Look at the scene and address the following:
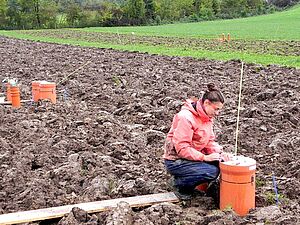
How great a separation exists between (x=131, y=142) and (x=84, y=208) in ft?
9.35

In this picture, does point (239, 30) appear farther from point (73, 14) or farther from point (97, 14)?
point (73, 14)

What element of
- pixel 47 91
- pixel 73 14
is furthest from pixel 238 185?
pixel 73 14

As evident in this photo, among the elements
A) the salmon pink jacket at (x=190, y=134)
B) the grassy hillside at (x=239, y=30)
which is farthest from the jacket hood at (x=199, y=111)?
the grassy hillside at (x=239, y=30)

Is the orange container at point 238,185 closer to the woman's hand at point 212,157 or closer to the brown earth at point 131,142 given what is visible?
the brown earth at point 131,142

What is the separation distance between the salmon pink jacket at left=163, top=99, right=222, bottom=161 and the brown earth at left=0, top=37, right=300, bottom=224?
1.74 ft

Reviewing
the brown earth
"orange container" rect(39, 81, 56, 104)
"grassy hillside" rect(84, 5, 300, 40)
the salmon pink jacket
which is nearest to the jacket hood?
the salmon pink jacket

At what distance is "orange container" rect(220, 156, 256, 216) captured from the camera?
5359 millimetres

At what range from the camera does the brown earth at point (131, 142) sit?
5708 mm

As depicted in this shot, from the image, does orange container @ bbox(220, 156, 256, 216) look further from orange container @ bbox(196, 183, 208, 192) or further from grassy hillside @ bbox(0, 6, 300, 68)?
grassy hillside @ bbox(0, 6, 300, 68)

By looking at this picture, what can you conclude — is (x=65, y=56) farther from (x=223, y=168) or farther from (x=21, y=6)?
(x=21, y=6)

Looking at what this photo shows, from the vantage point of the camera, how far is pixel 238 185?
5.38 meters

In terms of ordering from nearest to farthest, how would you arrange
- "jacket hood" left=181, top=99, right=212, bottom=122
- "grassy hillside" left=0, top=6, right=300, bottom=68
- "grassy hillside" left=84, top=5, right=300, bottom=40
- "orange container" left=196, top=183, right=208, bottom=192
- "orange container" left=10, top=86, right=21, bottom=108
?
"jacket hood" left=181, top=99, right=212, bottom=122
"orange container" left=196, top=183, right=208, bottom=192
"orange container" left=10, top=86, right=21, bottom=108
"grassy hillside" left=0, top=6, right=300, bottom=68
"grassy hillside" left=84, top=5, right=300, bottom=40

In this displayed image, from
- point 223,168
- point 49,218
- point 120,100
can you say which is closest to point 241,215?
point 223,168

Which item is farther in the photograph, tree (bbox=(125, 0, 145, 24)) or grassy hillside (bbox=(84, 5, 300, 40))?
tree (bbox=(125, 0, 145, 24))
